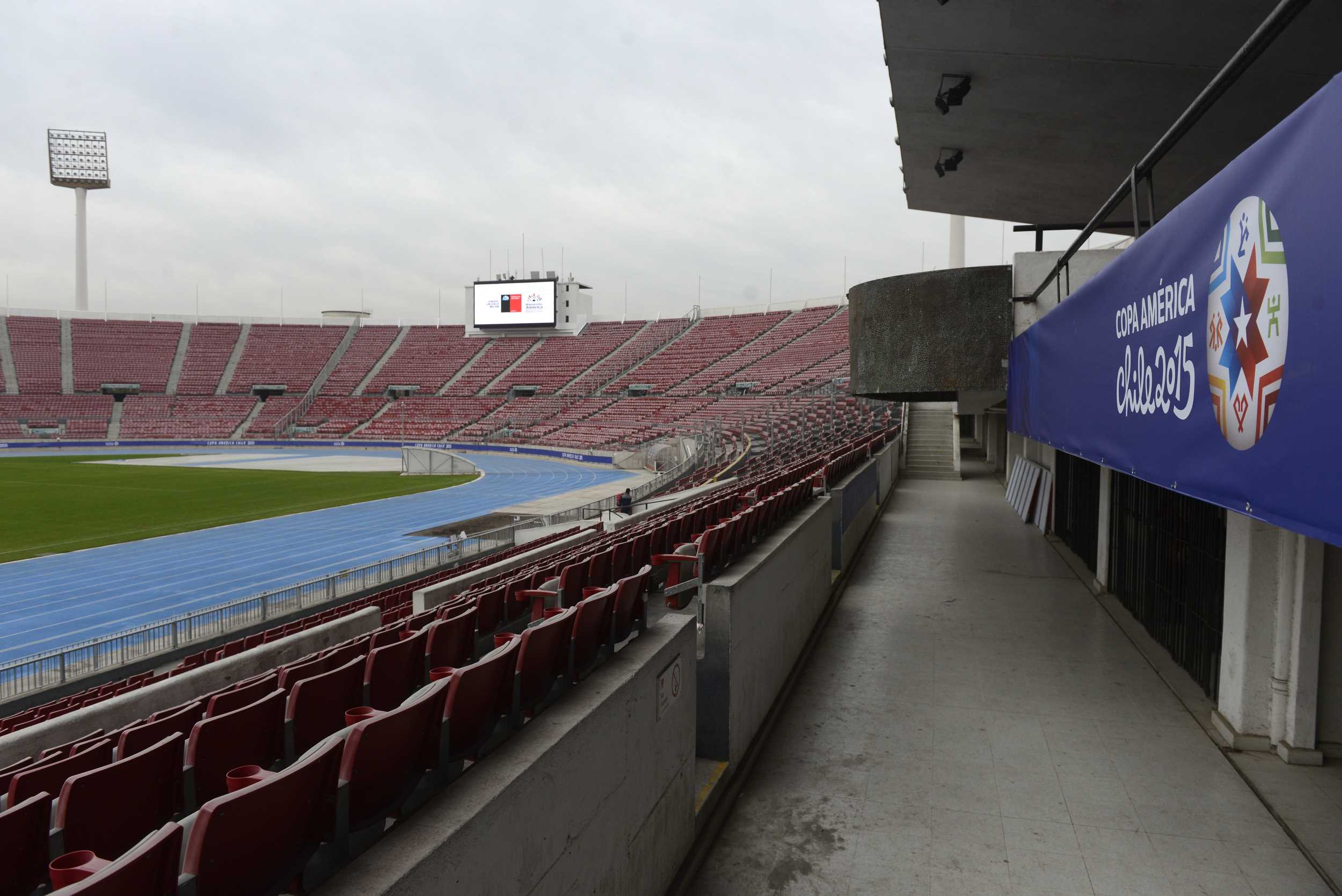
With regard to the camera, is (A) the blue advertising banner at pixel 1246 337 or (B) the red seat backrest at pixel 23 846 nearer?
(B) the red seat backrest at pixel 23 846

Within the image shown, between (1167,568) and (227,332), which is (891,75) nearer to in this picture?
(1167,568)

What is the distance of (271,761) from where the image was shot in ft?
9.26

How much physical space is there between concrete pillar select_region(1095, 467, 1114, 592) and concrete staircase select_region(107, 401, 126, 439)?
6613 cm

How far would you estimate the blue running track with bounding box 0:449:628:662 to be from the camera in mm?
13773

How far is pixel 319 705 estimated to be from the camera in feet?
9.89

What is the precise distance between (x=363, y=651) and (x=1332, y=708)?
6298 millimetres

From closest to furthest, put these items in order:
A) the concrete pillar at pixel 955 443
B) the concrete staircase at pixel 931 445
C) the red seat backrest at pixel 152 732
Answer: the red seat backrest at pixel 152 732 < the concrete staircase at pixel 931 445 < the concrete pillar at pixel 955 443

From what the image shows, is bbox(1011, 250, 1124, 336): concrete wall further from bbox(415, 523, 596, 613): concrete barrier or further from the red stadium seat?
the red stadium seat

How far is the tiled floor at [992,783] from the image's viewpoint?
4.11 metres

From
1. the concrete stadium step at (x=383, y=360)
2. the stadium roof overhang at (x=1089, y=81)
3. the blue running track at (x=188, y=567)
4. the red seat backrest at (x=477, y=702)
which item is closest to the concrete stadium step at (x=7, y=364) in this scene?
the concrete stadium step at (x=383, y=360)

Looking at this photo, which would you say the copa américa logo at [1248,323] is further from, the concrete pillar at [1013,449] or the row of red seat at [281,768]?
the concrete pillar at [1013,449]

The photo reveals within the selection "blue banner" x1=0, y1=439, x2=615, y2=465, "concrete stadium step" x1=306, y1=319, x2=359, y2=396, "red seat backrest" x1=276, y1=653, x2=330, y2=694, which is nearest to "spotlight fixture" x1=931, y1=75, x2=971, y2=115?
"red seat backrest" x1=276, y1=653, x2=330, y2=694

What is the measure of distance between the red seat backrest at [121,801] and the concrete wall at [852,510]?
858 centimetres

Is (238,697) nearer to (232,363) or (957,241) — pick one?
(957,241)
